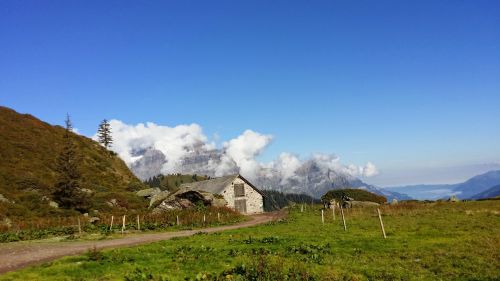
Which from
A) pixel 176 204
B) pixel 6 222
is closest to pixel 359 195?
pixel 176 204

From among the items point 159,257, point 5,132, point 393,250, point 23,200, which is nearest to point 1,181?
point 23,200

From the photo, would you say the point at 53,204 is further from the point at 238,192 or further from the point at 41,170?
the point at 238,192

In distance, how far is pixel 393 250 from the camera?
22.4m

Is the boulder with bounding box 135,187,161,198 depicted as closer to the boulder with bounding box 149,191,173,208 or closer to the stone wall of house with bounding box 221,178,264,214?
the boulder with bounding box 149,191,173,208

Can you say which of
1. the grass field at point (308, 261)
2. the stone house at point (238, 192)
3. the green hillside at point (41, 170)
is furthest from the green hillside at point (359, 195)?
the grass field at point (308, 261)

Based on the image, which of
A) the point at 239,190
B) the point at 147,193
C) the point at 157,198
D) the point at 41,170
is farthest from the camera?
the point at 239,190

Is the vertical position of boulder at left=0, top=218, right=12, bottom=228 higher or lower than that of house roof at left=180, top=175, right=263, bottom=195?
lower

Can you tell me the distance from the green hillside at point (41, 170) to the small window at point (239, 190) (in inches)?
940

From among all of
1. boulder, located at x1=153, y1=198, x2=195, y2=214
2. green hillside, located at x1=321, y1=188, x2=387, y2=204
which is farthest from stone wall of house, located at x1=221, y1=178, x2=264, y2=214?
green hillside, located at x1=321, y1=188, x2=387, y2=204

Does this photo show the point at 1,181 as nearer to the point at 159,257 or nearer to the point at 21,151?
the point at 21,151

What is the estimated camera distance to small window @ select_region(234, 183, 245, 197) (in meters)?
92.6

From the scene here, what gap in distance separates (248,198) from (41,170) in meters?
45.8

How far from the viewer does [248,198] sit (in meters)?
94.4

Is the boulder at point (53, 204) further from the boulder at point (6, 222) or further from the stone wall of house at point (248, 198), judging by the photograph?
the stone wall of house at point (248, 198)
